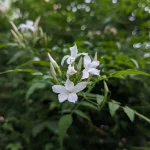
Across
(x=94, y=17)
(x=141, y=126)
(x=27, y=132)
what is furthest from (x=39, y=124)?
(x=94, y=17)

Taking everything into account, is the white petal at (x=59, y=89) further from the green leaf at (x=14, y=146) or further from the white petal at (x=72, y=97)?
the green leaf at (x=14, y=146)

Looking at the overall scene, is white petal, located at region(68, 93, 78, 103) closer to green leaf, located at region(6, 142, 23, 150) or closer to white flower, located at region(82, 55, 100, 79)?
white flower, located at region(82, 55, 100, 79)

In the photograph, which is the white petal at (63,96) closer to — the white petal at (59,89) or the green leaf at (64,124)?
the white petal at (59,89)

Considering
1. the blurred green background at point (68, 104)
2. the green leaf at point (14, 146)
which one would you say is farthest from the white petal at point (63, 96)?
the green leaf at point (14, 146)

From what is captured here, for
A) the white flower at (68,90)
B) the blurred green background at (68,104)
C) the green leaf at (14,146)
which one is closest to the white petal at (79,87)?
the white flower at (68,90)

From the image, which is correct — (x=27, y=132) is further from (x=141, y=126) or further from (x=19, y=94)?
(x=141, y=126)

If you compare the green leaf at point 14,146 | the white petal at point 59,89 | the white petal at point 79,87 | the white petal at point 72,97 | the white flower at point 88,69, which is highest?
the white flower at point 88,69

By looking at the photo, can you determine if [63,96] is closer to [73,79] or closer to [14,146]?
[73,79]

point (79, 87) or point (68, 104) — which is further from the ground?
point (79, 87)

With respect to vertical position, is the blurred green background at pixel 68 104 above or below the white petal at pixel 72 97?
below

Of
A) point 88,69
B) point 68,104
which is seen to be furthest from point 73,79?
point 68,104

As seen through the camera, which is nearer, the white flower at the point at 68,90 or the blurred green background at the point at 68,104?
the white flower at the point at 68,90
